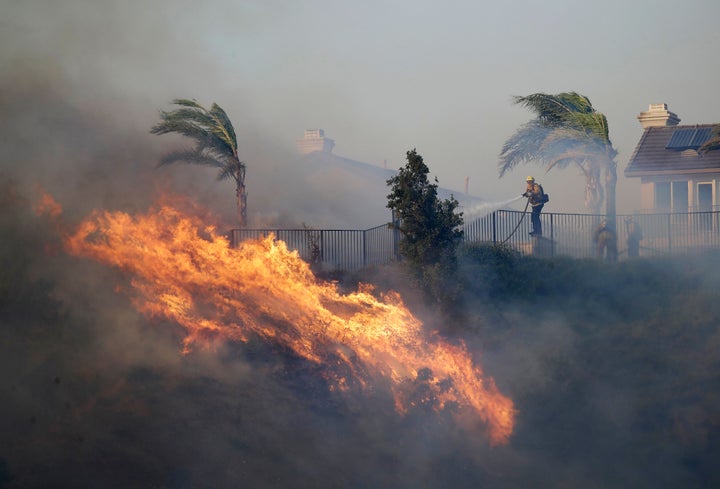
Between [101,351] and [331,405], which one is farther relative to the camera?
[101,351]

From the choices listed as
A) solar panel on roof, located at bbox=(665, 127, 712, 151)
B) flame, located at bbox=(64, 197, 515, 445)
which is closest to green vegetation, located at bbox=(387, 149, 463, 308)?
flame, located at bbox=(64, 197, 515, 445)

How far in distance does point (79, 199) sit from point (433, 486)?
31.0ft

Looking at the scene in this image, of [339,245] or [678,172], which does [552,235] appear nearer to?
[339,245]

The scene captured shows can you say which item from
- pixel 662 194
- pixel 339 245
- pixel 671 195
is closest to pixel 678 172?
pixel 671 195

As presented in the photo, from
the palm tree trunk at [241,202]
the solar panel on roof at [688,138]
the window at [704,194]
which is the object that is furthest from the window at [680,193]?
the palm tree trunk at [241,202]

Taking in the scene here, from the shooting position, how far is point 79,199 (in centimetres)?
1447

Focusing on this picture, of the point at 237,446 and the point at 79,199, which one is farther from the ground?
the point at 79,199

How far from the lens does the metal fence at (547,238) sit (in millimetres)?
18531

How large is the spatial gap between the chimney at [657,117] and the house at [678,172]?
1078 mm

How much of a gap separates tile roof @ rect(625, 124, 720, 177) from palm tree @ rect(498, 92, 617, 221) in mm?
5324

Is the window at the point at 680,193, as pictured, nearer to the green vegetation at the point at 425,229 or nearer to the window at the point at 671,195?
the window at the point at 671,195

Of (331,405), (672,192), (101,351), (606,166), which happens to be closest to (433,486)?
(331,405)

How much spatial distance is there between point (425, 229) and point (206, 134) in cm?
799

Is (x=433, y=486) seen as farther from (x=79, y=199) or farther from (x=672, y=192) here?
(x=672, y=192)
